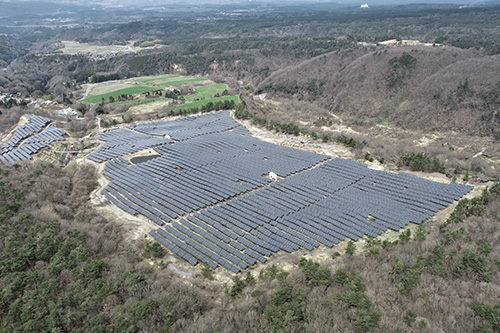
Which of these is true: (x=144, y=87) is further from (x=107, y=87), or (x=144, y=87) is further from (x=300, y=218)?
(x=300, y=218)

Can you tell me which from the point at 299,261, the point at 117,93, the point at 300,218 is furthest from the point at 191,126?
the point at 299,261

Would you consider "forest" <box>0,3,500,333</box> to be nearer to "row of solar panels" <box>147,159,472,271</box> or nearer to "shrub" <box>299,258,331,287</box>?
"shrub" <box>299,258,331,287</box>

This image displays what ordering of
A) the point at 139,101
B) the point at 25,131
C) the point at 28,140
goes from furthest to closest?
the point at 139,101
the point at 25,131
the point at 28,140

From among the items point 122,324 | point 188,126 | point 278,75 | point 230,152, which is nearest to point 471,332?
point 122,324

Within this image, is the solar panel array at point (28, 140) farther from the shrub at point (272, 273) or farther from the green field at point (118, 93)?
the shrub at point (272, 273)

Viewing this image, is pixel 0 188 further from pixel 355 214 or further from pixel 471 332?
pixel 471 332

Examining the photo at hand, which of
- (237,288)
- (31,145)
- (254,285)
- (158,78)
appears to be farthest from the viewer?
(158,78)

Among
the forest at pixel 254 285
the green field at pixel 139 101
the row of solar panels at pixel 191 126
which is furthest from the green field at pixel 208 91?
the forest at pixel 254 285

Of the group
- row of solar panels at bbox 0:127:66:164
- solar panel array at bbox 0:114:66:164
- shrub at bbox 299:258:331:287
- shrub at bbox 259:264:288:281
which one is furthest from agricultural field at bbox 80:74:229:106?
shrub at bbox 299:258:331:287
